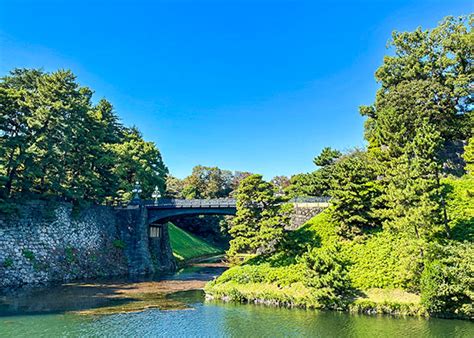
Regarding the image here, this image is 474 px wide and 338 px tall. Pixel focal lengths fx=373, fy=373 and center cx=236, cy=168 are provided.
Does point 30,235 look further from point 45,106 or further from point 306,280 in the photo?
point 306,280

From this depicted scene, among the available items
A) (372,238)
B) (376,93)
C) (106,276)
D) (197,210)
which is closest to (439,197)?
(372,238)

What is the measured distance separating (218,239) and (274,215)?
60912 mm

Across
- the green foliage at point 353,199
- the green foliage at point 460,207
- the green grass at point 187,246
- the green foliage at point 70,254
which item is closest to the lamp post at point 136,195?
the green foliage at point 70,254

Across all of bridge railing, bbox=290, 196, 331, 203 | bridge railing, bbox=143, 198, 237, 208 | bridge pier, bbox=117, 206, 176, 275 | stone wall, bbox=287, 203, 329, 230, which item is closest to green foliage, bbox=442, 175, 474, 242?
bridge railing, bbox=290, 196, 331, 203

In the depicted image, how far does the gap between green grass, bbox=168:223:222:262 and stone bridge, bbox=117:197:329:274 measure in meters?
9.97

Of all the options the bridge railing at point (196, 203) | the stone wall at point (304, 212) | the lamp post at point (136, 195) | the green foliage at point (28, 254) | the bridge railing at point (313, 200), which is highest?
the lamp post at point (136, 195)

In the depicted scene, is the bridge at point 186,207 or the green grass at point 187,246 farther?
the green grass at point 187,246

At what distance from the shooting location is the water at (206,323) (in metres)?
21.3

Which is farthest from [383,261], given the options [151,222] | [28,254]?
[151,222]

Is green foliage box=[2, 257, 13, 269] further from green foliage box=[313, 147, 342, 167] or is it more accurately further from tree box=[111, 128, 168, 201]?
green foliage box=[313, 147, 342, 167]

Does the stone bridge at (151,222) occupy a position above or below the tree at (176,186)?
below

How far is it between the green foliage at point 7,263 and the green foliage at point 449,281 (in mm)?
36241

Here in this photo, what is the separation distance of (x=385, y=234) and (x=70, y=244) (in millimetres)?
34990

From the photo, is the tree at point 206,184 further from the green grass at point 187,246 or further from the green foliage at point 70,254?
the green foliage at point 70,254
